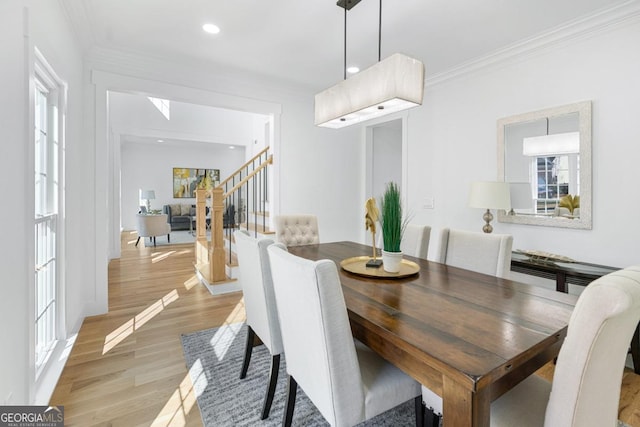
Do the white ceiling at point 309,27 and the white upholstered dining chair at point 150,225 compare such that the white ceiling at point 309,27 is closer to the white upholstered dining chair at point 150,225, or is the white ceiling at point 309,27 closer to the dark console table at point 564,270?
the dark console table at point 564,270

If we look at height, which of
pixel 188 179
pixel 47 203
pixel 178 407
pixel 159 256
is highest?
pixel 188 179

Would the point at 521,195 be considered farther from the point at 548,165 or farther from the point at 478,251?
the point at 478,251

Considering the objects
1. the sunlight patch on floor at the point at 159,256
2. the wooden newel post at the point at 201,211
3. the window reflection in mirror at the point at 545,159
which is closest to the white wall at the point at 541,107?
the window reflection in mirror at the point at 545,159

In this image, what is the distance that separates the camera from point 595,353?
814 mm

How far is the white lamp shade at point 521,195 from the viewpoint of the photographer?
9.18 ft

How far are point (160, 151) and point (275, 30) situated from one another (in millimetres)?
8226

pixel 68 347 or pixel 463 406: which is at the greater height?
pixel 463 406

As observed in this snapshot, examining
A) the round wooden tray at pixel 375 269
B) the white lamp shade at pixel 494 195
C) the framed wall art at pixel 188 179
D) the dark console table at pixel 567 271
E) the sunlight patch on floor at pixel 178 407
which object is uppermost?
the framed wall art at pixel 188 179

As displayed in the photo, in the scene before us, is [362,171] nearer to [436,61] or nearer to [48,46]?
[436,61]

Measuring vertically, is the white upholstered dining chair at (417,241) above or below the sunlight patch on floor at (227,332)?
above

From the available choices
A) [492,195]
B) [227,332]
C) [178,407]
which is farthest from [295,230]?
[492,195]

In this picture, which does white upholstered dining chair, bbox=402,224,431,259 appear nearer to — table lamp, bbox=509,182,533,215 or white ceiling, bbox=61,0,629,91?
table lamp, bbox=509,182,533,215

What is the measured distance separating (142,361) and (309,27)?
115 inches

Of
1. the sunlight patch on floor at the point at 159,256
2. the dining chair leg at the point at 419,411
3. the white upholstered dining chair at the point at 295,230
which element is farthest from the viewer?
the sunlight patch on floor at the point at 159,256
